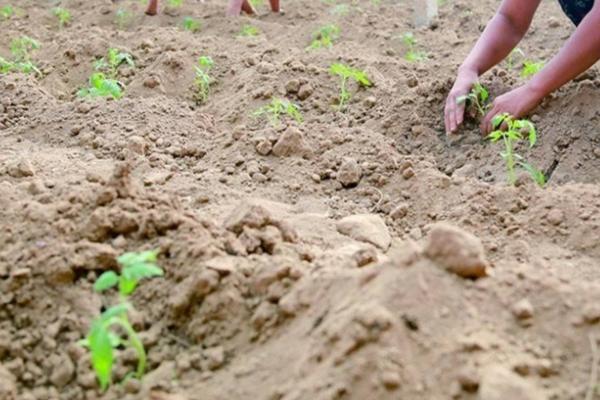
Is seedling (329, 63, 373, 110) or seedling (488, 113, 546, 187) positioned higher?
seedling (488, 113, 546, 187)

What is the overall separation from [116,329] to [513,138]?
1673mm

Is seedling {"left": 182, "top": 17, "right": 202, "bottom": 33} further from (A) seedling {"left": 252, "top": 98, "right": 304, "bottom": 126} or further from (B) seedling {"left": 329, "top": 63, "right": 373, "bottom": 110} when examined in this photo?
(A) seedling {"left": 252, "top": 98, "right": 304, "bottom": 126}

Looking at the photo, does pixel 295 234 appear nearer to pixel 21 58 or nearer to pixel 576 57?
pixel 576 57

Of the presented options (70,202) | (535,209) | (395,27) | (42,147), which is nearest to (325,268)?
(70,202)

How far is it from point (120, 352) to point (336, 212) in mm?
1048

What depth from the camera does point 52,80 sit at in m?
3.90

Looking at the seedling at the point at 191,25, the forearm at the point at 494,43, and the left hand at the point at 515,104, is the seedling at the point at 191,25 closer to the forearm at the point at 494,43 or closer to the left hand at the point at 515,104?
the forearm at the point at 494,43

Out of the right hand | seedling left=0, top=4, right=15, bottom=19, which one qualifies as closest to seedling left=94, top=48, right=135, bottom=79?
the right hand

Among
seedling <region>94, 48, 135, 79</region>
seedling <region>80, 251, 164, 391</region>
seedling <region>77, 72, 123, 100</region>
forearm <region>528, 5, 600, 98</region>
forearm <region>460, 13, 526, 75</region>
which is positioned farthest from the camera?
seedling <region>94, 48, 135, 79</region>

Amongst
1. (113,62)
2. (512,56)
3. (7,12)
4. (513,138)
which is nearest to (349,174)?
(513,138)

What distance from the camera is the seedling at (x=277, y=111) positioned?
303 centimetres

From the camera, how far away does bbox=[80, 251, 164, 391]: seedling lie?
1.32m

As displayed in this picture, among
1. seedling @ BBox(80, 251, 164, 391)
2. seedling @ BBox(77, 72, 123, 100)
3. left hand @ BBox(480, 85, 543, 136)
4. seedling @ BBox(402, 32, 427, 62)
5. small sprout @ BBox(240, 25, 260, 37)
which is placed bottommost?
small sprout @ BBox(240, 25, 260, 37)

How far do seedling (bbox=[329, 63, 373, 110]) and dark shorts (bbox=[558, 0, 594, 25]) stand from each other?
95cm
